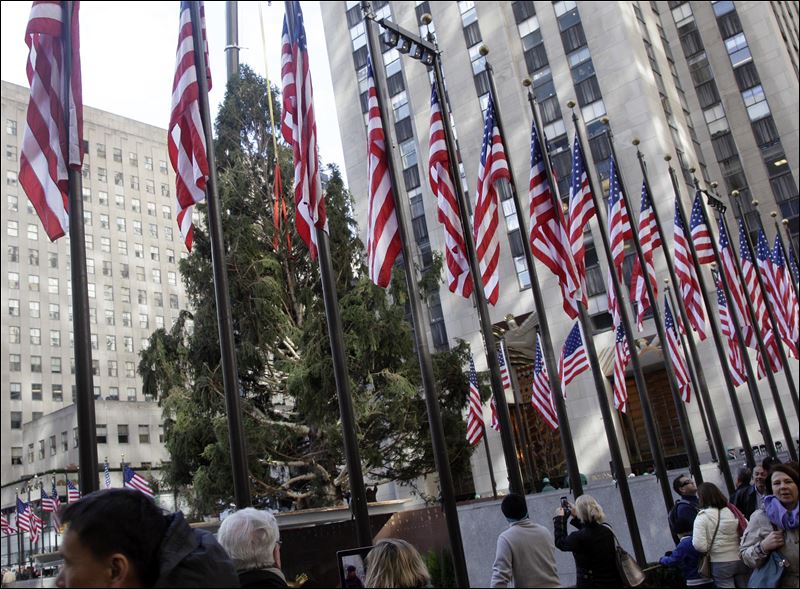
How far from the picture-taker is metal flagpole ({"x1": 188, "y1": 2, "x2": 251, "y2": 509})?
882cm

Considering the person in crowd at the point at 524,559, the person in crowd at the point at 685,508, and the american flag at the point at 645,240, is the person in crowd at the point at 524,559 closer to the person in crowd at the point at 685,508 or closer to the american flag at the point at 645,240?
the person in crowd at the point at 685,508

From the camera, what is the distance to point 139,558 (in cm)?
270

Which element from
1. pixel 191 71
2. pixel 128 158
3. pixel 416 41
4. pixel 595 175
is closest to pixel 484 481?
pixel 595 175

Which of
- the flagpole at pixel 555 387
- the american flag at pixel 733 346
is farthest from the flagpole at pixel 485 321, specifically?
the american flag at pixel 733 346

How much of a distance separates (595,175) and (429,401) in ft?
119

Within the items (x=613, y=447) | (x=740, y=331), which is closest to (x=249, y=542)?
(x=613, y=447)

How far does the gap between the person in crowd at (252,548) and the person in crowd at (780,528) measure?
3.30 metres

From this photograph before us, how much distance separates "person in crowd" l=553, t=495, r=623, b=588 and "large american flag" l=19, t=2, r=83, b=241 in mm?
6346

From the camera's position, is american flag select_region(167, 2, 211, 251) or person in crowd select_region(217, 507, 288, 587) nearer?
person in crowd select_region(217, 507, 288, 587)

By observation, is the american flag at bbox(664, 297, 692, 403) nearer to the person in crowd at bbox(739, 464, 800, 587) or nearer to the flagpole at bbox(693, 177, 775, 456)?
the flagpole at bbox(693, 177, 775, 456)

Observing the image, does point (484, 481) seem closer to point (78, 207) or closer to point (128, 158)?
point (78, 207)

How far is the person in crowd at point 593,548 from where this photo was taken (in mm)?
7156

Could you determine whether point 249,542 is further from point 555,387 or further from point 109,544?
point 555,387

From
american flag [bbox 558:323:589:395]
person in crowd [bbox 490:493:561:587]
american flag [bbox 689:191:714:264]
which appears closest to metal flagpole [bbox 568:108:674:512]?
american flag [bbox 558:323:589:395]
